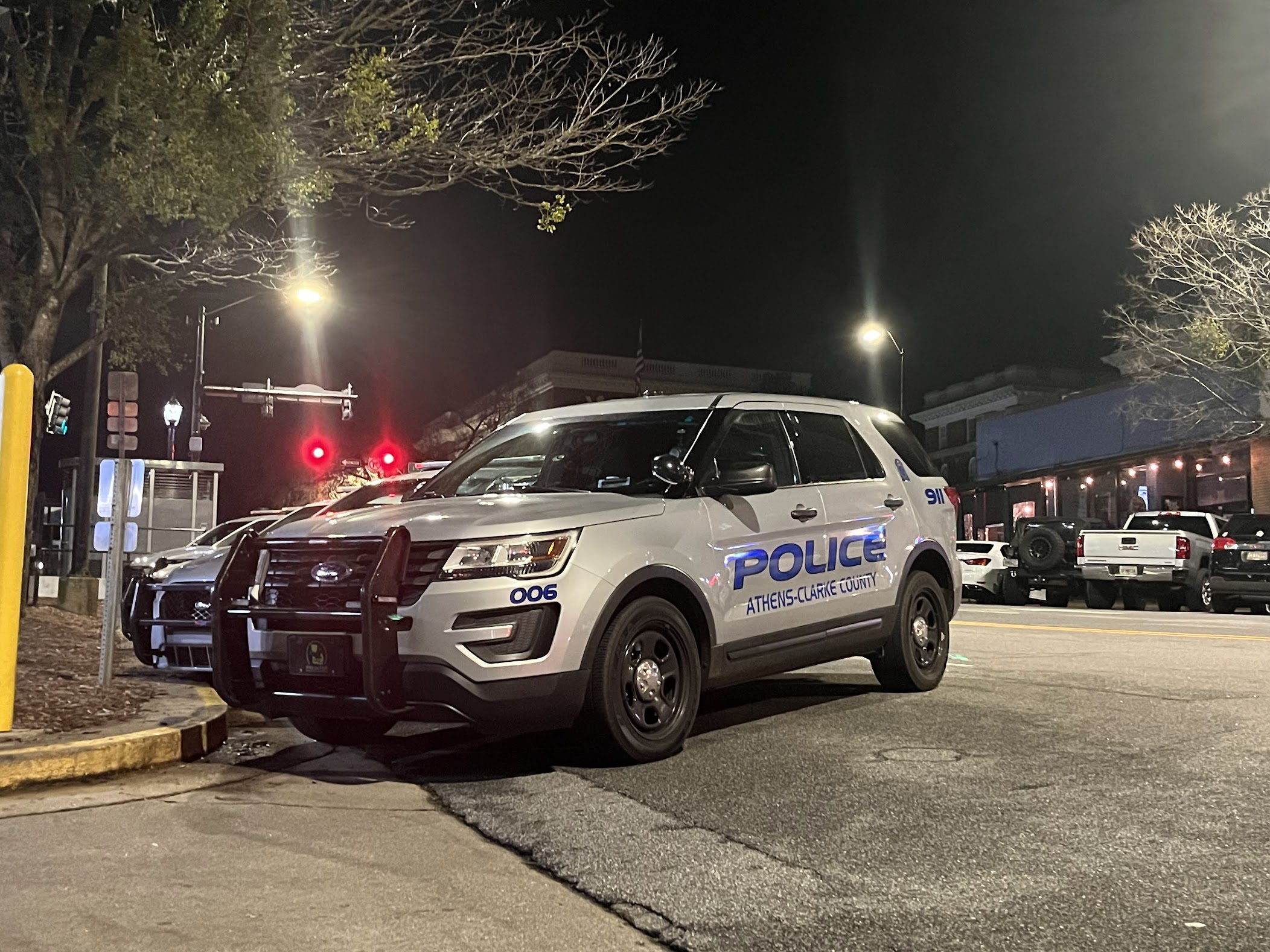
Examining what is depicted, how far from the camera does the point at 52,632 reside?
11930mm

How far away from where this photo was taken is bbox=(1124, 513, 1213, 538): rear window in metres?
23.2

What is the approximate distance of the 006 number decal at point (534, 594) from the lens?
5520 millimetres

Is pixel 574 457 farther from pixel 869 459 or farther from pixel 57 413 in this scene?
pixel 57 413

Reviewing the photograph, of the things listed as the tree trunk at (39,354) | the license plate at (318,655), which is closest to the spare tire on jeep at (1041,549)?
the tree trunk at (39,354)

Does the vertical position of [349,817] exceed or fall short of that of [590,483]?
it falls short

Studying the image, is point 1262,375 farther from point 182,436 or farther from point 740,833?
point 182,436

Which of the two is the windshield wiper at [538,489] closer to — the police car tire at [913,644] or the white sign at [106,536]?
the police car tire at [913,644]

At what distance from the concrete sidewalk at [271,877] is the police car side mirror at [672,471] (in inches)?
78.7

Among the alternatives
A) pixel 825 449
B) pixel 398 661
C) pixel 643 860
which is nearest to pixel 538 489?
pixel 398 661

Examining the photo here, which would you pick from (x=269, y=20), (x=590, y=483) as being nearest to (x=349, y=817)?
(x=590, y=483)

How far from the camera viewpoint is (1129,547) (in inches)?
872

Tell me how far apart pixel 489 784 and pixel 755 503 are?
7.22ft

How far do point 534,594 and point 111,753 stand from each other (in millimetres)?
2325

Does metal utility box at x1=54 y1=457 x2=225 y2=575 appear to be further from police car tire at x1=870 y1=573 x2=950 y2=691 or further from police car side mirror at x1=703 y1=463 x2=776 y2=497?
police car side mirror at x1=703 y1=463 x2=776 y2=497
